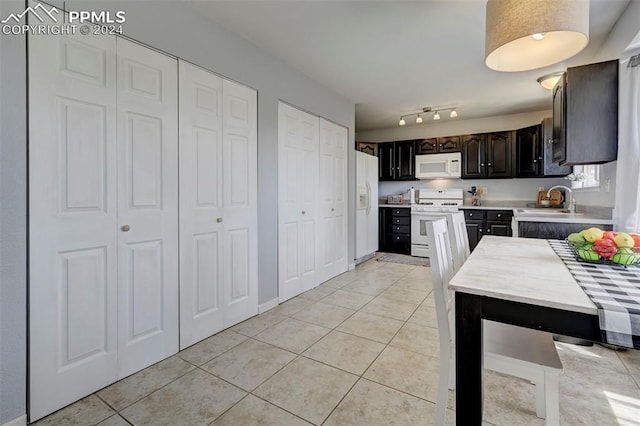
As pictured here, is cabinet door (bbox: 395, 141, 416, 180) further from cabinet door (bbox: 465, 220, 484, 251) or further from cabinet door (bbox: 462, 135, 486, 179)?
cabinet door (bbox: 465, 220, 484, 251)

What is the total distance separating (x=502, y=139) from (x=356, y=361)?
4682mm

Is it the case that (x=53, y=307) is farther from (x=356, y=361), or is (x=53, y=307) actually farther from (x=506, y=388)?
(x=506, y=388)

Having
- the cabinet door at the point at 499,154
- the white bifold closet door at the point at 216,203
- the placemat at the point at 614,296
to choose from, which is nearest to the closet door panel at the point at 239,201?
the white bifold closet door at the point at 216,203

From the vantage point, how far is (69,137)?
1588 millimetres

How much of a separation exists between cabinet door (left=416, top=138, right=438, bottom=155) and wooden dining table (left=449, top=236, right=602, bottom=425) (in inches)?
183

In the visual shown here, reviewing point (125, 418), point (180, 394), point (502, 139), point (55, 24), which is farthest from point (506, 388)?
point (502, 139)

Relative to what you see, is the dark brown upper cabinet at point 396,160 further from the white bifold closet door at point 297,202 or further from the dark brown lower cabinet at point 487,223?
the white bifold closet door at point 297,202

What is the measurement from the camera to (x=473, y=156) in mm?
5191

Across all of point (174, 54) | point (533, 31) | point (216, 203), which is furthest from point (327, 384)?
point (174, 54)

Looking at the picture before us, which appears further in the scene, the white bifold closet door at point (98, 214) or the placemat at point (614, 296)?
the white bifold closet door at point (98, 214)

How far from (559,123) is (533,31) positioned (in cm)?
185

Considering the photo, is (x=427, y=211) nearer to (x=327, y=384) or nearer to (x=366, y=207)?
(x=366, y=207)

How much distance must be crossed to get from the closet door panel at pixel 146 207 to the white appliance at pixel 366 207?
308cm

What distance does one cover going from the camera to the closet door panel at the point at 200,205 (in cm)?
215
